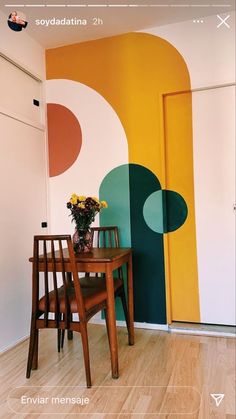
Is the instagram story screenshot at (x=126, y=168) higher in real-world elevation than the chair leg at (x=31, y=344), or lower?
higher

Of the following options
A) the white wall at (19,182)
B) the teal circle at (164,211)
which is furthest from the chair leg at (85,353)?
the teal circle at (164,211)

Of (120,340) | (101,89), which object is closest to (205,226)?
(120,340)

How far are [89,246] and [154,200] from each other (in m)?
0.75

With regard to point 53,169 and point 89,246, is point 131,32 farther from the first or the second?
point 89,246

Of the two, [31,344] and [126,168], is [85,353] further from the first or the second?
[126,168]

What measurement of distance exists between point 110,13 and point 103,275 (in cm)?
220

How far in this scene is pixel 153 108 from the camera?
108 inches

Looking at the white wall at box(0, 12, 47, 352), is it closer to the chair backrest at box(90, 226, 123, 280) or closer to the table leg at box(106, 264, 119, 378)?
the chair backrest at box(90, 226, 123, 280)

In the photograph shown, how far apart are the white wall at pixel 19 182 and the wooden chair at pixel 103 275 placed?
48 centimetres

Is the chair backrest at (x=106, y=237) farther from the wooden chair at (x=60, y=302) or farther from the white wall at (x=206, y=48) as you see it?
the white wall at (x=206, y=48)

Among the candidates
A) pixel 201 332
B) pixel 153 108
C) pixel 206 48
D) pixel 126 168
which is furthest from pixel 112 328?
pixel 206 48

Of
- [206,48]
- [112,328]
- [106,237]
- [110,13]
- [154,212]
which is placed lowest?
[112,328]

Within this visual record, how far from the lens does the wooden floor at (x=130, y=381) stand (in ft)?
5.42

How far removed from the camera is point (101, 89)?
2896 mm
